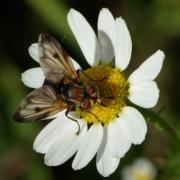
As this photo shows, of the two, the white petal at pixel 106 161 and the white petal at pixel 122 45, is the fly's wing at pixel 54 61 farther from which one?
the white petal at pixel 106 161

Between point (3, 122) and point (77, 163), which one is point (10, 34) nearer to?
point (3, 122)

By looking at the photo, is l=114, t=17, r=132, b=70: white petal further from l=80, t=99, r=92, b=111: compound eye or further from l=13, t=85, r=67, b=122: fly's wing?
l=13, t=85, r=67, b=122: fly's wing

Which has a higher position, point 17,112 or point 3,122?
point 17,112

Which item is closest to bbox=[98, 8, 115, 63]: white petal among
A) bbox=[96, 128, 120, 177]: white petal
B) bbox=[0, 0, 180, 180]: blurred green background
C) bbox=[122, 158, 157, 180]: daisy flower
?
bbox=[96, 128, 120, 177]: white petal

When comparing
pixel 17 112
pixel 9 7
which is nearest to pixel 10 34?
pixel 9 7

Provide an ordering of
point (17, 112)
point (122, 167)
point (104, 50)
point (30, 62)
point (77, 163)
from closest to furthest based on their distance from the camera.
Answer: point (17, 112)
point (77, 163)
point (104, 50)
point (122, 167)
point (30, 62)

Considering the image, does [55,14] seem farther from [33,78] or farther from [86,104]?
[86,104]
